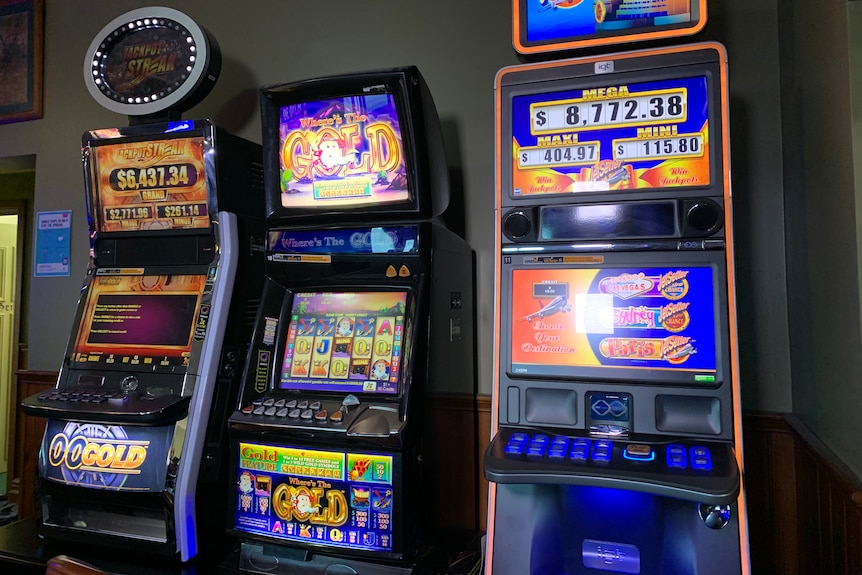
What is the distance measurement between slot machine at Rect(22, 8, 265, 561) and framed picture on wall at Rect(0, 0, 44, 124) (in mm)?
1319

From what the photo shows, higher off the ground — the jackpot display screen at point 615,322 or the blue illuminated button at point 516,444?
the jackpot display screen at point 615,322

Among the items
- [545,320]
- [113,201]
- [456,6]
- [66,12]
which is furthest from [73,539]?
[66,12]

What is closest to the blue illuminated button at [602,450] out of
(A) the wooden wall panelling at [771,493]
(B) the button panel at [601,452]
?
(B) the button panel at [601,452]

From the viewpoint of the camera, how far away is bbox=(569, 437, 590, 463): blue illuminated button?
1336 mm

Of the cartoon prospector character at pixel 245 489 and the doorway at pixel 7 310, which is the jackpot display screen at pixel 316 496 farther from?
the doorway at pixel 7 310

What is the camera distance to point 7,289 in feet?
18.0

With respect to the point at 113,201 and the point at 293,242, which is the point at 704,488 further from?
the point at 113,201

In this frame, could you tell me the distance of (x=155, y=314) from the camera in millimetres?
2166

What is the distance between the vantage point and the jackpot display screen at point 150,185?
7.13 feet

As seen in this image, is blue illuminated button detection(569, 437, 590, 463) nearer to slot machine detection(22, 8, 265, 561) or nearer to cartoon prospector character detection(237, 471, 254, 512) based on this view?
cartoon prospector character detection(237, 471, 254, 512)

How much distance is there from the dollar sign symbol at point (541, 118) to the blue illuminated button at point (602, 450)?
86 centimetres

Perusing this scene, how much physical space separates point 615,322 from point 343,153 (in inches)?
43.1

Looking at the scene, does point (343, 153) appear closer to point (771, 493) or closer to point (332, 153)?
point (332, 153)

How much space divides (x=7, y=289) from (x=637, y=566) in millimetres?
6124
